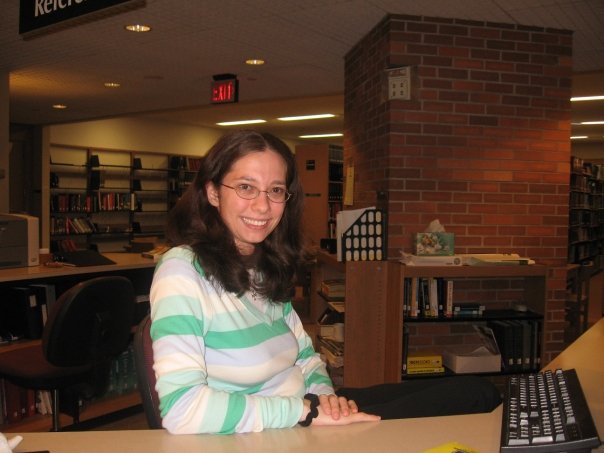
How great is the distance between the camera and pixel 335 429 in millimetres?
1143

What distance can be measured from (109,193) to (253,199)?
29.4 ft

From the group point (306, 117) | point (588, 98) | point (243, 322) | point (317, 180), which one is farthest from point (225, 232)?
point (306, 117)

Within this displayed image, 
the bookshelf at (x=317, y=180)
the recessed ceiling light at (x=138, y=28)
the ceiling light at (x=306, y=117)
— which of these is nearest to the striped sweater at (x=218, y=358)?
the recessed ceiling light at (x=138, y=28)

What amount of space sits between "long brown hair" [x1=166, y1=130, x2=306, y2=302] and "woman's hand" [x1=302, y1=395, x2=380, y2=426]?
0.34 metres

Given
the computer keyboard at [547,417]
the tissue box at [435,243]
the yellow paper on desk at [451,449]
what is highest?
the tissue box at [435,243]

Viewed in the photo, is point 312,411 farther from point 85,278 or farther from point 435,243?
point 85,278

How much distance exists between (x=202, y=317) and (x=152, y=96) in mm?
6152

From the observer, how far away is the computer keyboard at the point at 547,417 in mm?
1000

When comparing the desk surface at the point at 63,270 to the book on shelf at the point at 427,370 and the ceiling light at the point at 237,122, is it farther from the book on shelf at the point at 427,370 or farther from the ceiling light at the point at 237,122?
the ceiling light at the point at 237,122

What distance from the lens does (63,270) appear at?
3221 millimetres

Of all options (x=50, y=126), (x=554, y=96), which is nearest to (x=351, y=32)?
(x=554, y=96)

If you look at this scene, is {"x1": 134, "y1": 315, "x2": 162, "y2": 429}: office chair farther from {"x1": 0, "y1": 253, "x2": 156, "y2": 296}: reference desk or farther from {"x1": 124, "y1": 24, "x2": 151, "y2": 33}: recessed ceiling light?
{"x1": 124, "y1": 24, "x2": 151, "y2": 33}: recessed ceiling light

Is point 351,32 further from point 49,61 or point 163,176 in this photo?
point 163,176

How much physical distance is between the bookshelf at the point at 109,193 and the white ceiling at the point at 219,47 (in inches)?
76.1
